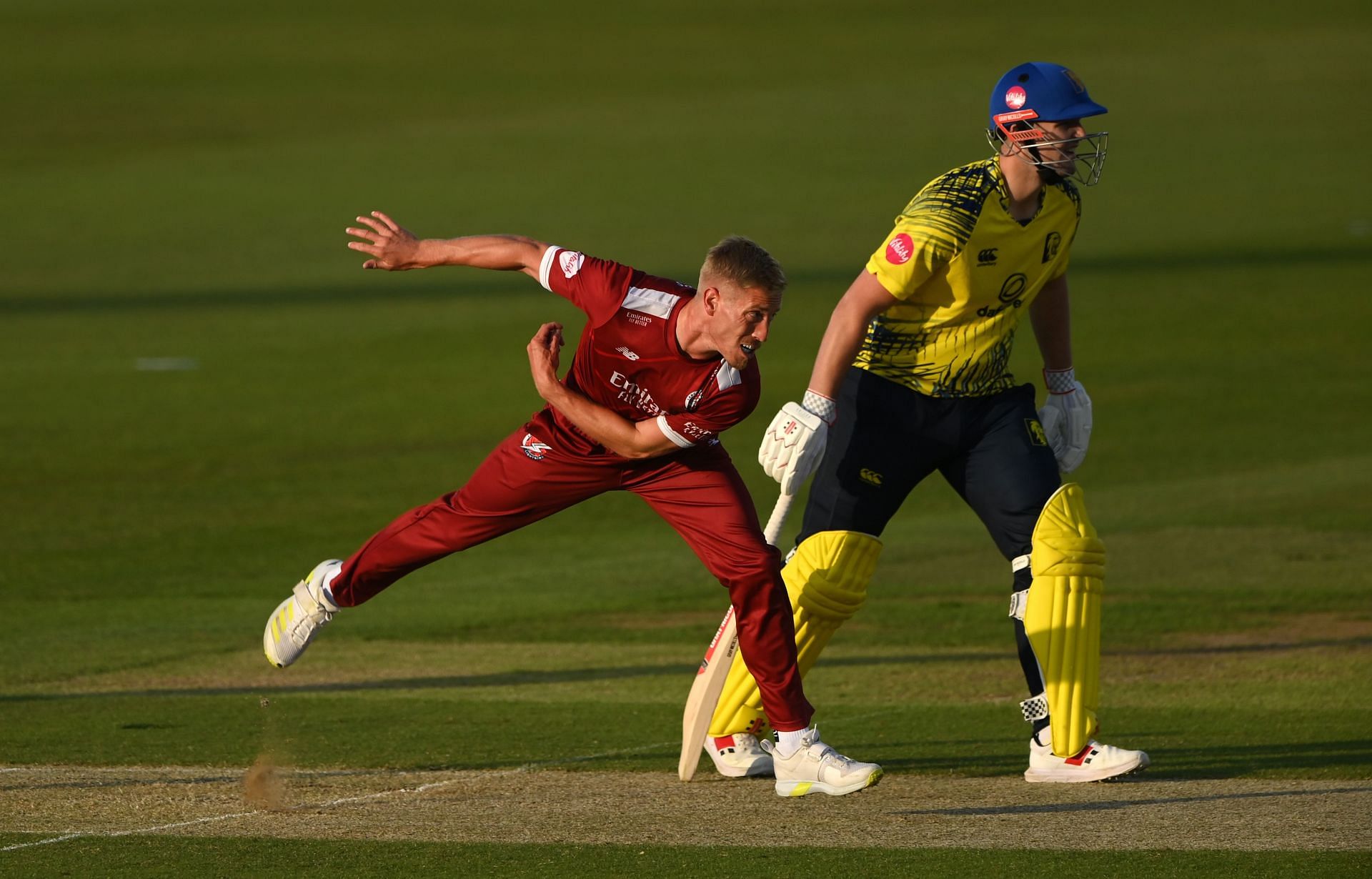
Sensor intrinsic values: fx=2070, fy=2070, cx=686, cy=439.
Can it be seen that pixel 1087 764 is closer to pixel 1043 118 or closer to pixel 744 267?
pixel 744 267

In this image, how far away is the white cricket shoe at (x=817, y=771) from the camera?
6141 millimetres

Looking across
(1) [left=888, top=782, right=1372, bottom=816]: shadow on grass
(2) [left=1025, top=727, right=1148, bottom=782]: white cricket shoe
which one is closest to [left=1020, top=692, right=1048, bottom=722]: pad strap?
(2) [left=1025, top=727, right=1148, bottom=782]: white cricket shoe

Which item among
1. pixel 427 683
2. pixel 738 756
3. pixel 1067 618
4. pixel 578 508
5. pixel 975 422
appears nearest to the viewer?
pixel 1067 618

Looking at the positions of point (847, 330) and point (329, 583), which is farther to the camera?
point (329, 583)

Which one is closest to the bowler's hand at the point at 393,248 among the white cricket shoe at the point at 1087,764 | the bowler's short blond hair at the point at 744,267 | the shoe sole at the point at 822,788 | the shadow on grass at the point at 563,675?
the bowler's short blond hair at the point at 744,267

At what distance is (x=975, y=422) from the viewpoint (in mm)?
6809

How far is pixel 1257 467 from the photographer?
50.9 feet

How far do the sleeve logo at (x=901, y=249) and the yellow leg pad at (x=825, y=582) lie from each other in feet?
3.06

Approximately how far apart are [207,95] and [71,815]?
39.4m

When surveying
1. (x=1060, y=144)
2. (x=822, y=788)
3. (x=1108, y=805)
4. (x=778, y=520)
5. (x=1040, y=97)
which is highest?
(x=1040, y=97)

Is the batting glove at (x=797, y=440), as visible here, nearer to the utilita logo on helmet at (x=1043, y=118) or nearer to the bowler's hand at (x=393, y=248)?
the utilita logo on helmet at (x=1043, y=118)

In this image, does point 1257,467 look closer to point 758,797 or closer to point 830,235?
point 758,797

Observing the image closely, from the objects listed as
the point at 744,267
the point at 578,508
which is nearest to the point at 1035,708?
the point at 744,267

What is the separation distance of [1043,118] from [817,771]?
7.35 feet
